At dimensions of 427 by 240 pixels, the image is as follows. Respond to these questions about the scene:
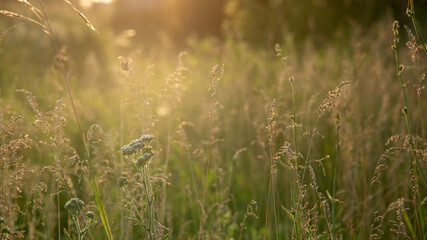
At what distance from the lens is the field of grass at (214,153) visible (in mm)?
1582

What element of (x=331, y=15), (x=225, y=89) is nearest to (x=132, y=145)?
(x=225, y=89)

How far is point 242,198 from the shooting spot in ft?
9.96

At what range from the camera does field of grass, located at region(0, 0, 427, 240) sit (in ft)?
5.19

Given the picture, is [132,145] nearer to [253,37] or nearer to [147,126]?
[147,126]

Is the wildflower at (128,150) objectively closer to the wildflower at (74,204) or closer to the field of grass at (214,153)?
the field of grass at (214,153)

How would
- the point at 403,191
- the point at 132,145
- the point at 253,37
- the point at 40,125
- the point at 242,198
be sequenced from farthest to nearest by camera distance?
the point at 253,37, the point at 242,198, the point at 403,191, the point at 40,125, the point at 132,145

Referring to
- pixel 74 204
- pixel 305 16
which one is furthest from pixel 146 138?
pixel 305 16

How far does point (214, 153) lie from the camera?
248 cm

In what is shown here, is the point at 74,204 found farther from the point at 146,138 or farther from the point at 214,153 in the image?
the point at 214,153

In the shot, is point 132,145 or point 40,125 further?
point 40,125

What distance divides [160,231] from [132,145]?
0.40 meters

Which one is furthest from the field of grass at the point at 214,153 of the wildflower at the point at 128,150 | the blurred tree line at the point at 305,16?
the blurred tree line at the point at 305,16

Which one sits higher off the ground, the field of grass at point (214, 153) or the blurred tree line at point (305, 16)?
the blurred tree line at point (305, 16)

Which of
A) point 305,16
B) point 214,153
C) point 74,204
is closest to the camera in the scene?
point 74,204
